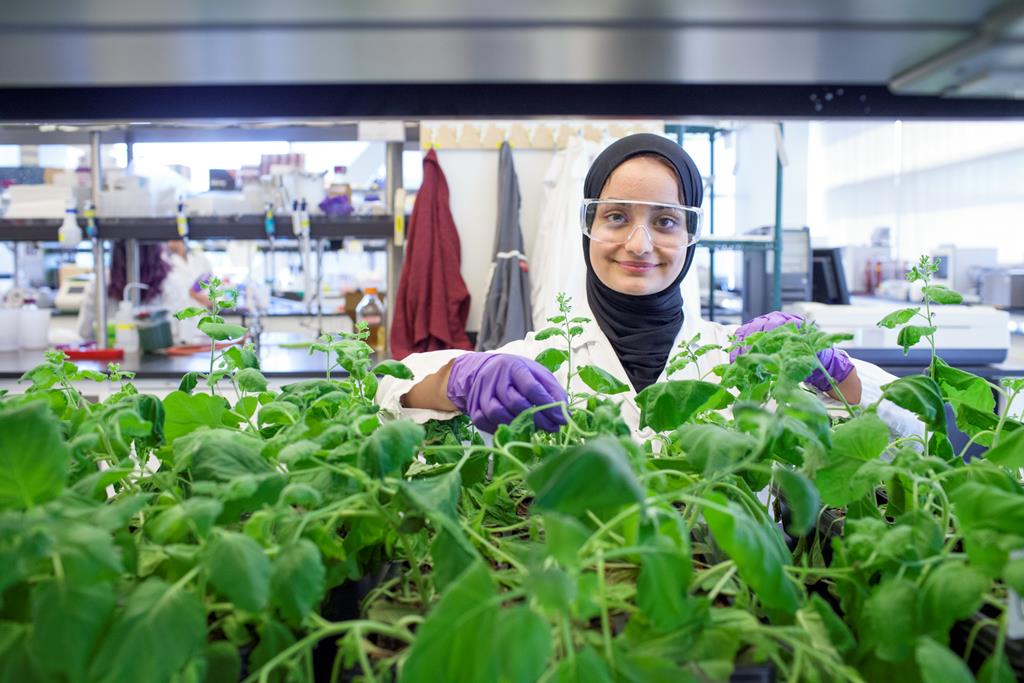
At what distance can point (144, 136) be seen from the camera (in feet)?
12.4

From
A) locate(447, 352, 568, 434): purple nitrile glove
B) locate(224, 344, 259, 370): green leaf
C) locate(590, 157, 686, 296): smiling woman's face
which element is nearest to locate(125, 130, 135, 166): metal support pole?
locate(590, 157, 686, 296): smiling woman's face

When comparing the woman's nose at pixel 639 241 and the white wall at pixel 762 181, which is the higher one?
the white wall at pixel 762 181

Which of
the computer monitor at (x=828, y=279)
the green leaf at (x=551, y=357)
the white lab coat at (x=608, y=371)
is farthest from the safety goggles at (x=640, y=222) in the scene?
the computer monitor at (x=828, y=279)

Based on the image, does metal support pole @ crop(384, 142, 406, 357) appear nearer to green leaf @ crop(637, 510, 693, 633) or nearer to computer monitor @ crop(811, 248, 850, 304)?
computer monitor @ crop(811, 248, 850, 304)

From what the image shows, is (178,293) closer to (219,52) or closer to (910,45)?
(219,52)

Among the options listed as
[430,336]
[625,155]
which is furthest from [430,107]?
[430,336]

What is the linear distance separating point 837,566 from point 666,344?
1140mm

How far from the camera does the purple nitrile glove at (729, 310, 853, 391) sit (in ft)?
3.48

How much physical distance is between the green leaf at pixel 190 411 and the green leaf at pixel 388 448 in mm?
245

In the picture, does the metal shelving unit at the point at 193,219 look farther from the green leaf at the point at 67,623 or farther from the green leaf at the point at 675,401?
the green leaf at the point at 67,623

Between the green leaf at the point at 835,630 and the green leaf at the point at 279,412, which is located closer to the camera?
the green leaf at the point at 835,630

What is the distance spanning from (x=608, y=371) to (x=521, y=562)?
3.40 ft

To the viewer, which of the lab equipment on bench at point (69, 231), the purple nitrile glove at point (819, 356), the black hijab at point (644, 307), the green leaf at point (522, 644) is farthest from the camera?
the lab equipment on bench at point (69, 231)

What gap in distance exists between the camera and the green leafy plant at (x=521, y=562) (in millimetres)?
376
